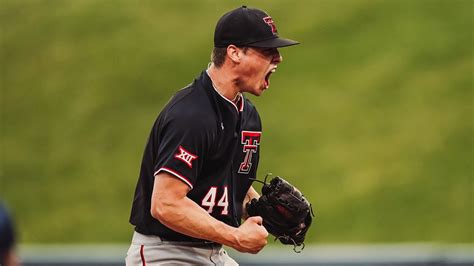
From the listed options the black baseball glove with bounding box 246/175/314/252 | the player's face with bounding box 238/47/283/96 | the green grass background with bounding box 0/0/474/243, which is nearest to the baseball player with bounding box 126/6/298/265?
the player's face with bounding box 238/47/283/96

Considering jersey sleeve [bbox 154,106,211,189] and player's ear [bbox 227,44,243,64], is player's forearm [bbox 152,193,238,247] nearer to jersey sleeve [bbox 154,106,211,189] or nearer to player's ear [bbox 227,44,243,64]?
jersey sleeve [bbox 154,106,211,189]

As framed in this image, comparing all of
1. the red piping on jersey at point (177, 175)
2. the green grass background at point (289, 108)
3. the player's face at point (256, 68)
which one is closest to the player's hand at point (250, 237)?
the red piping on jersey at point (177, 175)

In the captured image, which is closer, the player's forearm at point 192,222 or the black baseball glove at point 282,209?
the player's forearm at point 192,222

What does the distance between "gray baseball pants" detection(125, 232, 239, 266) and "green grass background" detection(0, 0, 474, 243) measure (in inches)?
333

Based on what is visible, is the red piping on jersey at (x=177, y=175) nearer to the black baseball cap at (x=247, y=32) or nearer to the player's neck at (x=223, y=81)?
the player's neck at (x=223, y=81)

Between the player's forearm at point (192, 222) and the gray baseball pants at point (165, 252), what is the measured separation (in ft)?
1.53

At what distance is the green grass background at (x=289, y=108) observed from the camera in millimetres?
15766

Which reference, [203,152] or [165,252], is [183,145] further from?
[165,252]

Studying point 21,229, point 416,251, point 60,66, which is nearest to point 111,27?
point 60,66

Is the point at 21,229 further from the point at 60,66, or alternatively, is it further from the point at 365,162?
the point at 365,162

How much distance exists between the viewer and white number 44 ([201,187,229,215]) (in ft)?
21.4

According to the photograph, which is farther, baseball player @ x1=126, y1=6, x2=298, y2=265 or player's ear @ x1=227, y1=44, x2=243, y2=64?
player's ear @ x1=227, y1=44, x2=243, y2=64

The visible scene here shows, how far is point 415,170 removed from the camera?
52.6 feet

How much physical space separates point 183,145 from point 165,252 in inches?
30.7
